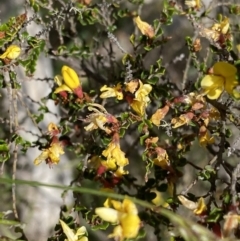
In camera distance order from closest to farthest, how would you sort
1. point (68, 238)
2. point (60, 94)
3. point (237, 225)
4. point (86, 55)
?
point (237, 225) → point (68, 238) → point (60, 94) → point (86, 55)

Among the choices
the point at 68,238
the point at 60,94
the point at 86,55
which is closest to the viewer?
the point at 68,238

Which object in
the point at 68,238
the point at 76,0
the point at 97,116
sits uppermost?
the point at 76,0

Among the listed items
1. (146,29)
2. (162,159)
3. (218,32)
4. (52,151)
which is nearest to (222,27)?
(218,32)

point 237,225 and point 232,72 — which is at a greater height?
point 232,72

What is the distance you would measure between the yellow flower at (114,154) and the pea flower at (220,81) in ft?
0.52

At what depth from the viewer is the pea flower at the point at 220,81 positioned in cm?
62

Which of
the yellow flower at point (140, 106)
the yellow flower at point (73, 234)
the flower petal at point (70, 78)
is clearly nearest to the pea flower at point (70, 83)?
the flower petal at point (70, 78)

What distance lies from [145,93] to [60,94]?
0.16m

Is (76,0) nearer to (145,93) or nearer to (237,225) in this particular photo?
(145,93)

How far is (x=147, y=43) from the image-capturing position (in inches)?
31.5

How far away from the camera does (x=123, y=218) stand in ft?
1.94

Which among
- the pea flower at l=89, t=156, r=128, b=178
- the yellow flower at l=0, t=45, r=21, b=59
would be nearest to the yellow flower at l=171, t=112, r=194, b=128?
the pea flower at l=89, t=156, r=128, b=178

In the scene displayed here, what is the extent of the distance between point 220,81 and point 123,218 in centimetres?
21

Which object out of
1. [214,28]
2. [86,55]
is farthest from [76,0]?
[214,28]
